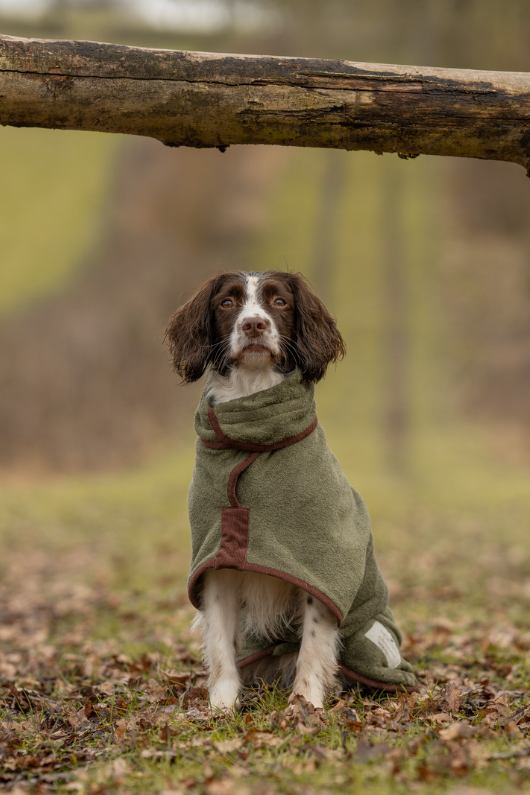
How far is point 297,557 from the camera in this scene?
3.79 meters

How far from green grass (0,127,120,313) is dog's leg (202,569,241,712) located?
17.4 metres

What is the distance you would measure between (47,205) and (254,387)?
29491 millimetres

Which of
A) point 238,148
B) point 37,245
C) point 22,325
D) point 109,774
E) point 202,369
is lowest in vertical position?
point 109,774

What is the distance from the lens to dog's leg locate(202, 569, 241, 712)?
4016 mm

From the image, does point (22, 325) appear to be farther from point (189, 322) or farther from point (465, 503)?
point (189, 322)

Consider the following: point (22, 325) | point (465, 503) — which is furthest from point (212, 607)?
point (22, 325)

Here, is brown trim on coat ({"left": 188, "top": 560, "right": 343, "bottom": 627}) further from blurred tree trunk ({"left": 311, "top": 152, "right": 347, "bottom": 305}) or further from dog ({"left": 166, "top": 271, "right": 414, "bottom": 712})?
blurred tree trunk ({"left": 311, "top": 152, "right": 347, "bottom": 305})

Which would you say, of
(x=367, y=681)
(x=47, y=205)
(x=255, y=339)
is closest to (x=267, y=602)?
(x=367, y=681)

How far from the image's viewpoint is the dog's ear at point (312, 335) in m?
4.12

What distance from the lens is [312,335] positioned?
164 inches

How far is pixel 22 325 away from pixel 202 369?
15526mm

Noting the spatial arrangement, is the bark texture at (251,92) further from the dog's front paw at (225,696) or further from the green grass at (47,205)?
the green grass at (47,205)

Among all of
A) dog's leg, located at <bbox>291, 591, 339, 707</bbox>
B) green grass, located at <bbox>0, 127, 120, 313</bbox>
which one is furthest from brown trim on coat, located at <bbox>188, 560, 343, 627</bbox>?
green grass, located at <bbox>0, 127, 120, 313</bbox>

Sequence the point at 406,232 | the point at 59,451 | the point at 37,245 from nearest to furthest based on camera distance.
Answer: the point at 59,451, the point at 37,245, the point at 406,232
